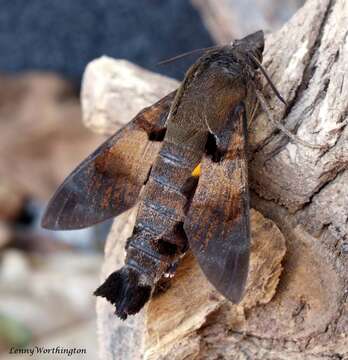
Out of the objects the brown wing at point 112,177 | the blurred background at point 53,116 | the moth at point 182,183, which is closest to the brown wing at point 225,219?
the moth at point 182,183

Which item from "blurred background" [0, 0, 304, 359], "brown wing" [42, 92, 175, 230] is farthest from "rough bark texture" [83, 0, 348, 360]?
A: "blurred background" [0, 0, 304, 359]

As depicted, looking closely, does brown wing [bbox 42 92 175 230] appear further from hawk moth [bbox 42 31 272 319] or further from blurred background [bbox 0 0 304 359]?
blurred background [bbox 0 0 304 359]

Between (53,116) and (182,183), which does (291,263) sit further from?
(53,116)

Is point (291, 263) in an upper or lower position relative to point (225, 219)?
lower

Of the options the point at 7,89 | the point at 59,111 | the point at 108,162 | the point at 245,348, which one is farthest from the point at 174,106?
the point at 7,89

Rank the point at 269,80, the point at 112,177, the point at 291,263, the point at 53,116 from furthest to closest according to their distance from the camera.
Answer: the point at 53,116 → the point at 112,177 → the point at 269,80 → the point at 291,263

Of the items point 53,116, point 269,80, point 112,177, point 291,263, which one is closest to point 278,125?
point 269,80
